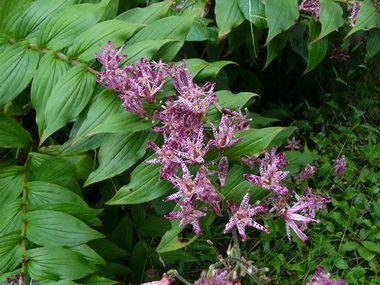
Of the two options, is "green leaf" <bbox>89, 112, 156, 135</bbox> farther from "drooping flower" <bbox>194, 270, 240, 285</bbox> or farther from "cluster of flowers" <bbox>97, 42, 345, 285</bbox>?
"drooping flower" <bbox>194, 270, 240, 285</bbox>

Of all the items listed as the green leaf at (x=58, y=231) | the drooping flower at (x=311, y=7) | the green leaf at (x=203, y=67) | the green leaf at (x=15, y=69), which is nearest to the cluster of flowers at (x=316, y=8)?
the drooping flower at (x=311, y=7)

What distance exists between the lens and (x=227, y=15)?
1.67 meters

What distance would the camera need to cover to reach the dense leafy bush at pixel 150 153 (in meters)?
1.24

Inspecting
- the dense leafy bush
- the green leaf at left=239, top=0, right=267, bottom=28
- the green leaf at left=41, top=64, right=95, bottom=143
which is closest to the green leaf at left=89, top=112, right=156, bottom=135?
the dense leafy bush

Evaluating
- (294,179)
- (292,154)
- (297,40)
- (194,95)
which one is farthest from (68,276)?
(297,40)

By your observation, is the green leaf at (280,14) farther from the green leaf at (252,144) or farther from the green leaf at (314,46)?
the green leaf at (252,144)

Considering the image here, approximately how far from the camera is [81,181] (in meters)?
1.79

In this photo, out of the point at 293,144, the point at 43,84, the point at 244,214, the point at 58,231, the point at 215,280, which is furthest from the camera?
the point at 293,144

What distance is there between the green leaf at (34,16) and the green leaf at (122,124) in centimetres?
48

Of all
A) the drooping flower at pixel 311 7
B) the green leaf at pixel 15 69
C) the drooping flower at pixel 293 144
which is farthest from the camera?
the drooping flower at pixel 293 144

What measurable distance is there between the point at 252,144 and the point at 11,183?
0.69 metres

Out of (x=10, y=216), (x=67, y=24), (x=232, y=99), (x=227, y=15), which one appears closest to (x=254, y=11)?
(x=227, y=15)

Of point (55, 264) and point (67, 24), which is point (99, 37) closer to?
point (67, 24)

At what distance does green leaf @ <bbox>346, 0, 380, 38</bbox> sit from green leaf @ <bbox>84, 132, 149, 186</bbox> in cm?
73
